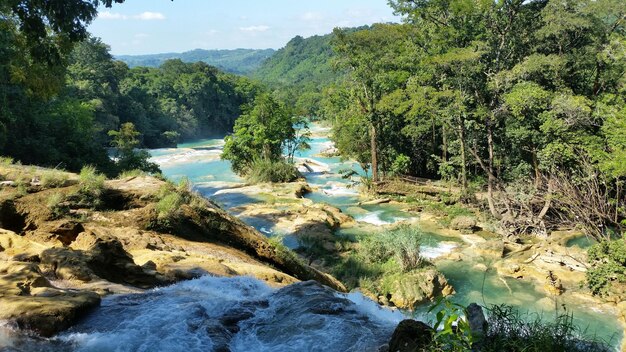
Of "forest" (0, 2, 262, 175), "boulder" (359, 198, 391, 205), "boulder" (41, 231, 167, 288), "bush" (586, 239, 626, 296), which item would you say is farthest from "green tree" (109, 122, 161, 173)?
"bush" (586, 239, 626, 296)

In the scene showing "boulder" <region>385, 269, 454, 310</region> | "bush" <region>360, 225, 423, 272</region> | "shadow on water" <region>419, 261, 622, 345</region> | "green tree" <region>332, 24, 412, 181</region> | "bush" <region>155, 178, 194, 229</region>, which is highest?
"green tree" <region>332, 24, 412, 181</region>

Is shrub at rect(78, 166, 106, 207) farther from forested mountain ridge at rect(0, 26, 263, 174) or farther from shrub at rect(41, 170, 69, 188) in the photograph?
forested mountain ridge at rect(0, 26, 263, 174)

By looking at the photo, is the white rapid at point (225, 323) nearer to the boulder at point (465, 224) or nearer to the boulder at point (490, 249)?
the boulder at point (490, 249)

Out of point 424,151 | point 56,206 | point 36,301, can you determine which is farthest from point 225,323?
point 424,151

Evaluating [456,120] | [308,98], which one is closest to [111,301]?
[456,120]

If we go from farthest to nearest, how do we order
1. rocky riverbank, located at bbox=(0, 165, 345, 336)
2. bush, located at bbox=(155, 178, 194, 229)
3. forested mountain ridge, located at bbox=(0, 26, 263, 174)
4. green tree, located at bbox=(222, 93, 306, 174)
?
green tree, located at bbox=(222, 93, 306, 174) < forested mountain ridge, located at bbox=(0, 26, 263, 174) < bush, located at bbox=(155, 178, 194, 229) < rocky riverbank, located at bbox=(0, 165, 345, 336)

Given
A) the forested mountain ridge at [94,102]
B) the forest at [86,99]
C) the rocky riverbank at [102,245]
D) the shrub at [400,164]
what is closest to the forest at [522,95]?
the shrub at [400,164]
